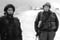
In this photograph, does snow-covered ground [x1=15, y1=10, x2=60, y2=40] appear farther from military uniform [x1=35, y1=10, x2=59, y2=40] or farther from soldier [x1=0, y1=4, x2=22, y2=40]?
soldier [x1=0, y1=4, x2=22, y2=40]

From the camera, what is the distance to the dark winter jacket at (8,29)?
4.12m

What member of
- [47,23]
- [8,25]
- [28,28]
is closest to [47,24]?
[47,23]

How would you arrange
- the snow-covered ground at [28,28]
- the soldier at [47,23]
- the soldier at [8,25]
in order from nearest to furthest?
the soldier at [8,25] < the soldier at [47,23] < the snow-covered ground at [28,28]

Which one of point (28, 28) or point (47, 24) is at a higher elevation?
point (47, 24)

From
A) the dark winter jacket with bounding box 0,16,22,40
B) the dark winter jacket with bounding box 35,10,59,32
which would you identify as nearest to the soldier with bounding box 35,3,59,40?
the dark winter jacket with bounding box 35,10,59,32

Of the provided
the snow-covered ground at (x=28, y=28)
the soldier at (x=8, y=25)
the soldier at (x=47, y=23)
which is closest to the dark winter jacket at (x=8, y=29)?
the soldier at (x=8, y=25)

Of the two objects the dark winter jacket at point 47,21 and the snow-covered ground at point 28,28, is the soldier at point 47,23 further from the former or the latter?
the snow-covered ground at point 28,28

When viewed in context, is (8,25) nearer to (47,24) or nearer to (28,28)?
(47,24)

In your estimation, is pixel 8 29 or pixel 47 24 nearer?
pixel 8 29

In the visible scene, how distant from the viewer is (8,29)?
4.15 metres

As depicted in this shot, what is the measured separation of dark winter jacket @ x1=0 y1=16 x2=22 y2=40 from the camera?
4.12 m

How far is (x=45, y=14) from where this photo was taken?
17.5 ft

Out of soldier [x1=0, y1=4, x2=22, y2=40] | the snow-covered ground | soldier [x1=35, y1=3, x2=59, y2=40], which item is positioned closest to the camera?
soldier [x1=0, y1=4, x2=22, y2=40]

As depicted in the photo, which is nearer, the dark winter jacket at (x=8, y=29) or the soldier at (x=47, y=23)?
the dark winter jacket at (x=8, y=29)
